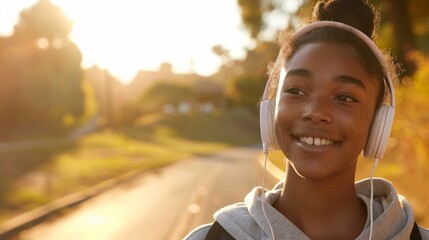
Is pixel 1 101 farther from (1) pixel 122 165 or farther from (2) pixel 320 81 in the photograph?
(2) pixel 320 81

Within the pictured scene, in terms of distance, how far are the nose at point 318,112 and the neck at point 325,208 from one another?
20cm


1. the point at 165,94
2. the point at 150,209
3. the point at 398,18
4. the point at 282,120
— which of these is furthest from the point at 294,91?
the point at 165,94

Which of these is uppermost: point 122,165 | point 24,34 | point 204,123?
point 24,34

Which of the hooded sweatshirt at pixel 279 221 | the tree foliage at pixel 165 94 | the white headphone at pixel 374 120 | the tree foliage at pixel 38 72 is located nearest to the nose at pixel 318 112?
the white headphone at pixel 374 120

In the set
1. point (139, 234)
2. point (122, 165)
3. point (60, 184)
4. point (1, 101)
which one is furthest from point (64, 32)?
point (139, 234)

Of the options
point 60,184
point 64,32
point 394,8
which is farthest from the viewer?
point 64,32

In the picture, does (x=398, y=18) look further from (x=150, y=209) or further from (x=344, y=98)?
(x=344, y=98)

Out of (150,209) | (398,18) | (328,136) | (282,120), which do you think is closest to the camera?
(328,136)

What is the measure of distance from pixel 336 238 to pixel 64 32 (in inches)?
2142

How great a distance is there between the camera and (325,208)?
79.7 inches

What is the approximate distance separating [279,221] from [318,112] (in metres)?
0.35

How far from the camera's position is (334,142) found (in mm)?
1922

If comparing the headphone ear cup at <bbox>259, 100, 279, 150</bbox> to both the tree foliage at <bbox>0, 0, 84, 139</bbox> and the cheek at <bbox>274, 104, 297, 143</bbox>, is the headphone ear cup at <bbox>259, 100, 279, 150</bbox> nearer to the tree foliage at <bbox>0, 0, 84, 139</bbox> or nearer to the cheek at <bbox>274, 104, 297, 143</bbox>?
the cheek at <bbox>274, 104, 297, 143</bbox>

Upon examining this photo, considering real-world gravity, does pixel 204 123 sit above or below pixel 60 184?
below
